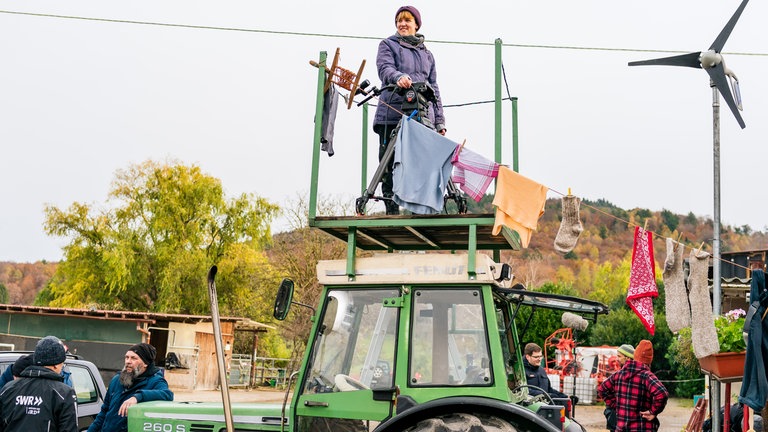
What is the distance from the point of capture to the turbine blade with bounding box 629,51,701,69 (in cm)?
890

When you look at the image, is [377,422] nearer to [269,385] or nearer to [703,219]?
[269,385]

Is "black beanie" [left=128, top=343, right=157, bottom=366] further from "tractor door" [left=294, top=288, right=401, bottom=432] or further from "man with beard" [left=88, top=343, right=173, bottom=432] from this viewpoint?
"tractor door" [left=294, top=288, right=401, bottom=432]

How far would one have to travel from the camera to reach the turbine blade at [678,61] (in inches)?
350

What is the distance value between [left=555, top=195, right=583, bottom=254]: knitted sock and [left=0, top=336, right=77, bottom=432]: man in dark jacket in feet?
11.9

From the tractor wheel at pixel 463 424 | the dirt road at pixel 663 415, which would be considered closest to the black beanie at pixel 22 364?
the tractor wheel at pixel 463 424

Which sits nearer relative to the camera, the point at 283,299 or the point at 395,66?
the point at 283,299

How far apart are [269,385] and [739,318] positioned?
31.6 m

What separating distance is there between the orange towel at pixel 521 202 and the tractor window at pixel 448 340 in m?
0.59

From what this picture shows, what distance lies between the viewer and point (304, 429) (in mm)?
5250

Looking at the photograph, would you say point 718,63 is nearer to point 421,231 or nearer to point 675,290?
point 675,290

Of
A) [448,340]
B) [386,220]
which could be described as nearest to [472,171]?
[386,220]

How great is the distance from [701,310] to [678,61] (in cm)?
285

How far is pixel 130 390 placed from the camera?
6.21 meters

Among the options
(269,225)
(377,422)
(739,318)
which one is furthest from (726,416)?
(269,225)
